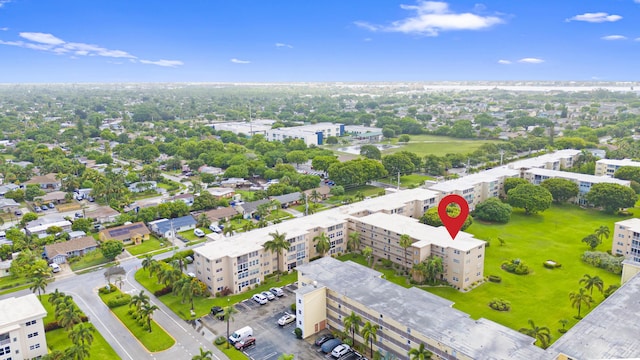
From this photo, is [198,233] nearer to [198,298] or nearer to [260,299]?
[198,298]

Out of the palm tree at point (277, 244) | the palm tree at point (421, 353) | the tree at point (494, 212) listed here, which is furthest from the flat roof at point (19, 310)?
the tree at point (494, 212)

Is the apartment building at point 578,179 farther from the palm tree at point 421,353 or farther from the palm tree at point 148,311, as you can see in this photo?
the palm tree at point 148,311

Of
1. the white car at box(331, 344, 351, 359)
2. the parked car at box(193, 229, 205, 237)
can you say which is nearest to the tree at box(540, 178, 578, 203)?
the white car at box(331, 344, 351, 359)

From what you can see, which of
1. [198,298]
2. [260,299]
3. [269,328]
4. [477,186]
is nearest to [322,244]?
[260,299]

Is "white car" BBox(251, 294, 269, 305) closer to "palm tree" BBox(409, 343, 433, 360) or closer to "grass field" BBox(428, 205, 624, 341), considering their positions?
"grass field" BBox(428, 205, 624, 341)

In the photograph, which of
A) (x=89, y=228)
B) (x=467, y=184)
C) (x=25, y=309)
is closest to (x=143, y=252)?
(x=89, y=228)

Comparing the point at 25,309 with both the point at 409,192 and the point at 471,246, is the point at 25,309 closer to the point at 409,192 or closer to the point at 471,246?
the point at 471,246
